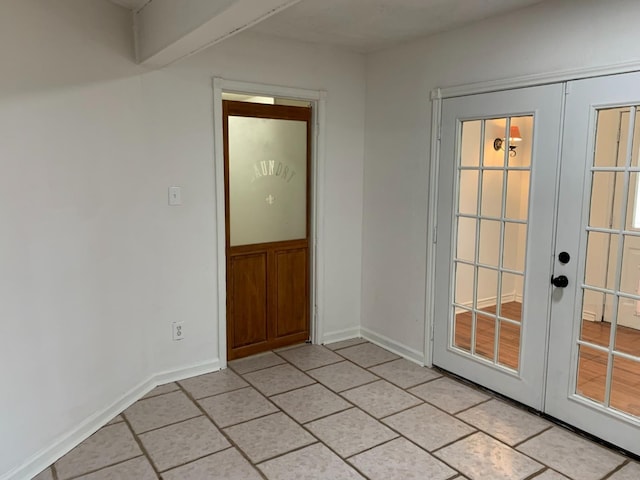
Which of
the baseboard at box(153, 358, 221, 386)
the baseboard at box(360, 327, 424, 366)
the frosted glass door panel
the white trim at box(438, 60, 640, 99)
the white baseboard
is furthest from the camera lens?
the baseboard at box(360, 327, 424, 366)

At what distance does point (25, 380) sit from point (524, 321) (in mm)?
2837

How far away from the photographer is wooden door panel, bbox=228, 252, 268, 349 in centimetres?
385

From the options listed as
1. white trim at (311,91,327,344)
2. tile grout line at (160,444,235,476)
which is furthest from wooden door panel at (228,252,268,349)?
tile grout line at (160,444,235,476)

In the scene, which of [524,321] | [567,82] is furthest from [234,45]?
[524,321]

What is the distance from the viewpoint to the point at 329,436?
2.82 metres

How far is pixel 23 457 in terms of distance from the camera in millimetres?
2361

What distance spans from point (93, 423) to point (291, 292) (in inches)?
72.2

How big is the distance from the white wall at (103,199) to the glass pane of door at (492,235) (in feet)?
3.90

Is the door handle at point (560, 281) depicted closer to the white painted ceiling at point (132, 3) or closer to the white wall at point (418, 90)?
the white wall at point (418, 90)

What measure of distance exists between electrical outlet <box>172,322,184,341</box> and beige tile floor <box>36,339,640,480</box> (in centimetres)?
32

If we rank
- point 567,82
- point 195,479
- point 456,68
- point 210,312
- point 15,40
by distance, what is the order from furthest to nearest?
point 210,312
point 456,68
point 567,82
point 195,479
point 15,40

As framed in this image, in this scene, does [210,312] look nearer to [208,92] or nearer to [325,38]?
[208,92]

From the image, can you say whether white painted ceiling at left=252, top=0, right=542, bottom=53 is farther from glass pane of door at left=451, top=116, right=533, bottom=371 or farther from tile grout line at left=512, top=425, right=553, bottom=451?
tile grout line at left=512, top=425, right=553, bottom=451

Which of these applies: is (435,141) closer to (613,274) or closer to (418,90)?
(418,90)
